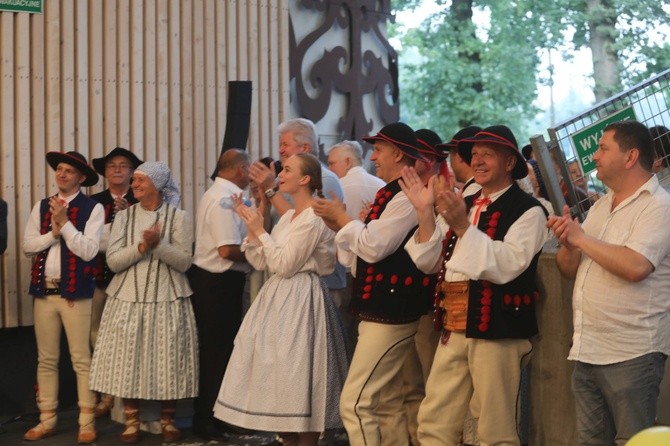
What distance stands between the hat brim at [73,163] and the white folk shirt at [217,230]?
0.77m

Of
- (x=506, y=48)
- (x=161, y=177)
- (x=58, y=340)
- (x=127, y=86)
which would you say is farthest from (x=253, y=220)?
(x=506, y=48)

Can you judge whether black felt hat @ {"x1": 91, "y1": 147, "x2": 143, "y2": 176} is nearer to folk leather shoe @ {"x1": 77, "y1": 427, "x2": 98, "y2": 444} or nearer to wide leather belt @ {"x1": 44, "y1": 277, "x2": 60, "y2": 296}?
wide leather belt @ {"x1": 44, "y1": 277, "x2": 60, "y2": 296}

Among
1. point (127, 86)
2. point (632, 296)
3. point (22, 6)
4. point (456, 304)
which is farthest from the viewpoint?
point (127, 86)

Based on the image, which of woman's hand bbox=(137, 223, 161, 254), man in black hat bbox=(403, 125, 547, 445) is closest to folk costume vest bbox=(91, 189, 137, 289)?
woman's hand bbox=(137, 223, 161, 254)

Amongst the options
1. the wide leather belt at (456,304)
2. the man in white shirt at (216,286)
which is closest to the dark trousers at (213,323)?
the man in white shirt at (216,286)

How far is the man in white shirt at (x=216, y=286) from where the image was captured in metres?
5.76

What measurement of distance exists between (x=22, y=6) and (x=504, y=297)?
419 centimetres

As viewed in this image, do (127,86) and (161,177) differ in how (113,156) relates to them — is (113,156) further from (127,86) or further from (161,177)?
(127,86)

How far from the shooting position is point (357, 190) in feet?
20.3

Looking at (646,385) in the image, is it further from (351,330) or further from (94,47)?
(94,47)

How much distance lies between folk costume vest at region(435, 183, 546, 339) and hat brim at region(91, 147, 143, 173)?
3.05 metres

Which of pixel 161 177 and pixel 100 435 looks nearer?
pixel 161 177

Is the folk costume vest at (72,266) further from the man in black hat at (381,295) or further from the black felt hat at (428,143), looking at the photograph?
the black felt hat at (428,143)

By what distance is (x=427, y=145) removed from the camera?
186 inches
